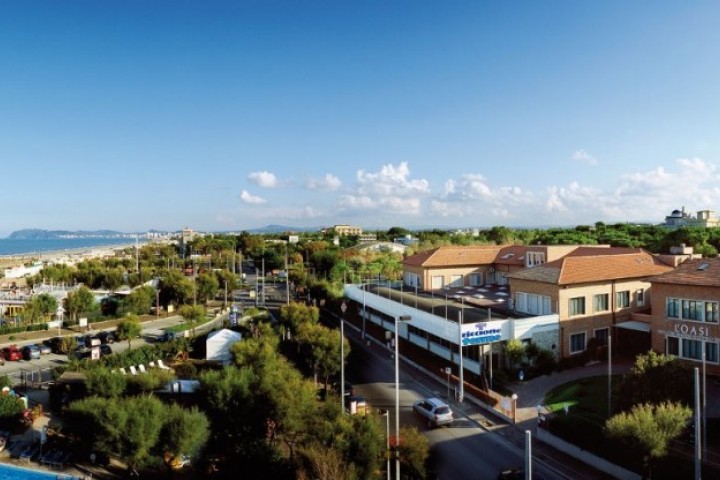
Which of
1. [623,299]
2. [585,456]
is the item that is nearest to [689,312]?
[623,299]

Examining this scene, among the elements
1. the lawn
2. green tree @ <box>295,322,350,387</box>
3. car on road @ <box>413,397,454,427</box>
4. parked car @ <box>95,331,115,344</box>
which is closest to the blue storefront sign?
the lawn

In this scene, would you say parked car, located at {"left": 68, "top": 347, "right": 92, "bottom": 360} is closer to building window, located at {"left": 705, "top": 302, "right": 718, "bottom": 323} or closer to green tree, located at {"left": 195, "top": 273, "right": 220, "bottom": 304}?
green tree, located at {"left": 195, "top": 273, "right": 220, "bottom": 304}

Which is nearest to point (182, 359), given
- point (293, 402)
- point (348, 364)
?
point (348, 364)

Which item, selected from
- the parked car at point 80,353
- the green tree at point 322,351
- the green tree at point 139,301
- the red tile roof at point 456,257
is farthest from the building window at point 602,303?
the green tree at point 139,301

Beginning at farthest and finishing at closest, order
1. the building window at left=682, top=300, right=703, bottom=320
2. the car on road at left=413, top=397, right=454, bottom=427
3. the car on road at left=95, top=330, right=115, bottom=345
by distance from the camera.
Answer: the car on road at left=95, top=330, right=115, bottom=345, the building window at left=682, top=300, right=703, bottom=320, the car on road at left=413, top=397, right=454, bottom=427

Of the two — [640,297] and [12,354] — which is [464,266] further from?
[12,354]

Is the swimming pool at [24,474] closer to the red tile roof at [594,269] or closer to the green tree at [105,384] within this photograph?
the green tree at [105,384]
